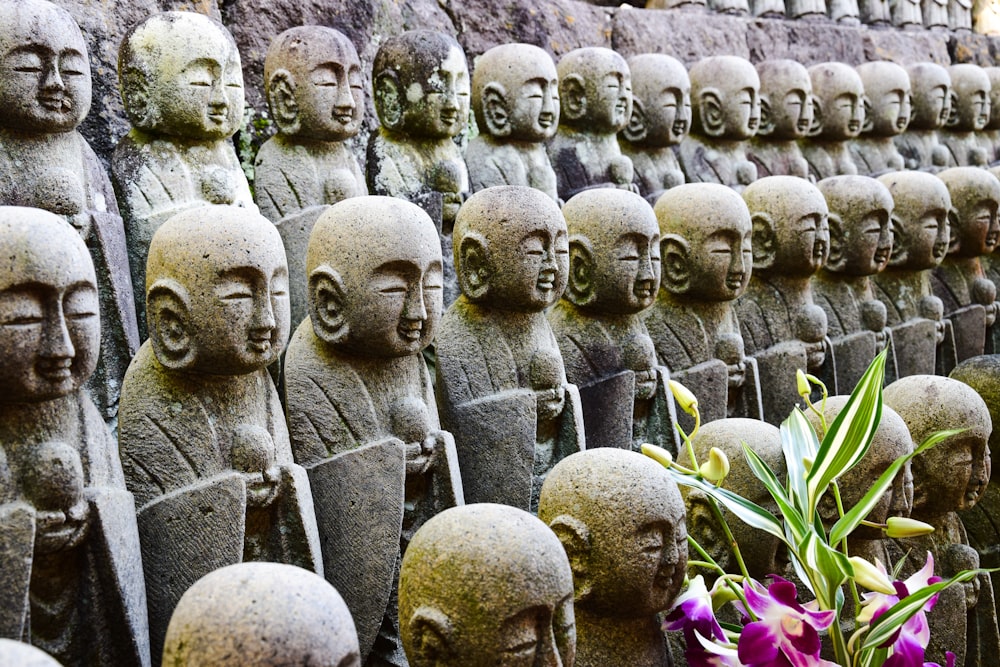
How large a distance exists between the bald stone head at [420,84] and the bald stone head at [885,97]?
3.89 meters

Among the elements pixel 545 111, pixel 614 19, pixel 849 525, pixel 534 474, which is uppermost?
pixel 614 19

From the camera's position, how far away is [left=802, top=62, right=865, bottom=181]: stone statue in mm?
8086

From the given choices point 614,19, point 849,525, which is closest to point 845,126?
point 614,19

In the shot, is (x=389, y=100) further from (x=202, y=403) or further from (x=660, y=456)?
(x=660, y=456)

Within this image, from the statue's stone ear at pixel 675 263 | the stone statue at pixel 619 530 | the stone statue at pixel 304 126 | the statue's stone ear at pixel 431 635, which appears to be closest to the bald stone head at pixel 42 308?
the statue's stone ear at pixel 431 635

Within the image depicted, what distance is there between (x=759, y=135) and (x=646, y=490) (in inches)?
212

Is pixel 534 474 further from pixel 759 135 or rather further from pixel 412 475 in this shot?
pixel 759 135

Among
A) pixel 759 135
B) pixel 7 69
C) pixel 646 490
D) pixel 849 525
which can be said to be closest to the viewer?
pixel 849 525

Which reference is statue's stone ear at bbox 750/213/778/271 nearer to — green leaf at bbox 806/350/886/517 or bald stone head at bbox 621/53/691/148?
bald stone head at bbox 621/53/691/148

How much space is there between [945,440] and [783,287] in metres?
1.68

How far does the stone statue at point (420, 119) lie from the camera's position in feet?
18.4

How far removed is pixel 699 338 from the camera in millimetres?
5148

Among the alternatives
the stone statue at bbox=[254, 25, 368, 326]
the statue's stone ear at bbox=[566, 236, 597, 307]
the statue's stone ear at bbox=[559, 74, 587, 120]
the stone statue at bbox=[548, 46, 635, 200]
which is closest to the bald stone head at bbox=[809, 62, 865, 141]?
the stone statue at bbox=[548, 46, 635, 200]

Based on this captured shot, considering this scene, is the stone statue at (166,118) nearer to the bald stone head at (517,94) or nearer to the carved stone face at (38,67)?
the carved stone face at (38,67)
